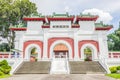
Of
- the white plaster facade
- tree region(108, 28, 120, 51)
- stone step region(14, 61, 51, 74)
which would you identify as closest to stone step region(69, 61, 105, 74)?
stone step region(14, 61, 51, 74)

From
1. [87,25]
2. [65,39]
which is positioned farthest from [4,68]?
[87,25]

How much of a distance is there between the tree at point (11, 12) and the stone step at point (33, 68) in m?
16.4

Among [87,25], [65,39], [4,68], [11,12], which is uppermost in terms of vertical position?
[11,12]

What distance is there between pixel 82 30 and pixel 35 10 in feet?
50.5

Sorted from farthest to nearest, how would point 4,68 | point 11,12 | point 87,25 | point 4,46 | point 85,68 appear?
1. point 4,46
2. point 11,12
3. point 87,25
4. point 85,68
5. point 4,68

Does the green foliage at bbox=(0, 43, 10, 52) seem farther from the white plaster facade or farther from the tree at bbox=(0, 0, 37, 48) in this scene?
the white plaster facade

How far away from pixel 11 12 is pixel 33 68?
1920 centimetres

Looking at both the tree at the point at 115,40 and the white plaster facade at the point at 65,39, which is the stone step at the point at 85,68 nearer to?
the white plaster facade at the point at 65,39

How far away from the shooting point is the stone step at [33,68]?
21.5 m

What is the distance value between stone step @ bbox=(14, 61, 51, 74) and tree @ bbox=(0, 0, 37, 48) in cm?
1641

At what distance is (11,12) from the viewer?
37.9m

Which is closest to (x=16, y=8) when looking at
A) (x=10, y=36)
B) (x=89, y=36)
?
(x=10, y=36)

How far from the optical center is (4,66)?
22.9 m

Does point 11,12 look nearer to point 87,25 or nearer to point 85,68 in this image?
point 87,25
